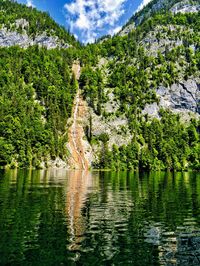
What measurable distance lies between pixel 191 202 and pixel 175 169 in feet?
468

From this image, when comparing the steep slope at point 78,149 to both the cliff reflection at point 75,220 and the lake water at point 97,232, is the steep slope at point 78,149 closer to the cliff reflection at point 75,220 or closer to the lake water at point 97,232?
the cliff reflection at point 75,220

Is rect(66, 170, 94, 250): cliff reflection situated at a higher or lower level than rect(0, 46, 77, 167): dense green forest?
lower

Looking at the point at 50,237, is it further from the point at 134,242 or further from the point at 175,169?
the point at 175,169

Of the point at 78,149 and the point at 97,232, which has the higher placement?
the point at 78,149

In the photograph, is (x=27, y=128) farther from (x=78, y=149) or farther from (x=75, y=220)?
(x=75, y=220)

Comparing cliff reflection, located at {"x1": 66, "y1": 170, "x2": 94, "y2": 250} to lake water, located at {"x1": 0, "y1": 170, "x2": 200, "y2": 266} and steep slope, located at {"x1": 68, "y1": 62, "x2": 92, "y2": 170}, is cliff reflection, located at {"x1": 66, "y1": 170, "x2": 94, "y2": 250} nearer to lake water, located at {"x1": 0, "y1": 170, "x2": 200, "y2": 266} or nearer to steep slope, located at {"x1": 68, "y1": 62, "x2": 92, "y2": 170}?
→ lake water, located at {"x1": 0, "y1": 170, "x2": 200, "y2": 266}

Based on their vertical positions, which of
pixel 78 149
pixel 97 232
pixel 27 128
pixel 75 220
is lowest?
pixel 97 232

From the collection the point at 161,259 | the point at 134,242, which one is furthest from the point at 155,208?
the point at 161,259

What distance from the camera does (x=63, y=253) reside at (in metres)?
23.5

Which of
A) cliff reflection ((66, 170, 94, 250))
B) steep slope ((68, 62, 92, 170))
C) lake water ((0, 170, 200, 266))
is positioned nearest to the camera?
lake water ((0, 170, 200, 266))

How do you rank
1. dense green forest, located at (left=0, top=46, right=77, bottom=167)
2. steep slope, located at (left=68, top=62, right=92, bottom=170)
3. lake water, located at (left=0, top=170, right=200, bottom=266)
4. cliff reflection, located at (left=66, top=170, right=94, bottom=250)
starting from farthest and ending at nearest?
steep slope, located at (left=68, top=62, right=92, bottom=170) → dense green forest, located at (left=0, top=46, right=77, bottom=167) → cliff reflection, located at (left=66, top=170, right=94, bottom=250) → lake water, located at (left=0, top=170, right=200, bottom=266)

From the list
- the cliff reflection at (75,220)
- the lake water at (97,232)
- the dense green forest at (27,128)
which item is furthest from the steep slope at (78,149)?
the lake water at (97,232)

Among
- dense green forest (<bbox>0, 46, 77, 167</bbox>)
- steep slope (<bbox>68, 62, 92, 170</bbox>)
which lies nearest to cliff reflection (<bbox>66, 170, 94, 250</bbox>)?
dense green forest (<bbox>0, 46, 77, 167</bbox>)

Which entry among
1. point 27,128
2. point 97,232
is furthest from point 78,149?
point 97,232
